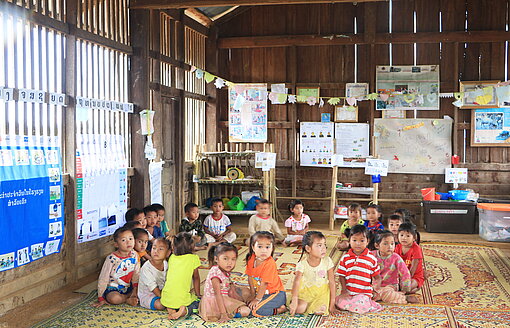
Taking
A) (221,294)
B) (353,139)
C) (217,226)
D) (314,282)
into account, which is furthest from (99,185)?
(353,139)

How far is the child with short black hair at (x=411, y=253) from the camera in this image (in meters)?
5.66

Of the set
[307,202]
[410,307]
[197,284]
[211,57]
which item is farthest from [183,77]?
[410,307]

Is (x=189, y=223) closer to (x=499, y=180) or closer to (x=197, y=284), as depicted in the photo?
(x=197, y=284)

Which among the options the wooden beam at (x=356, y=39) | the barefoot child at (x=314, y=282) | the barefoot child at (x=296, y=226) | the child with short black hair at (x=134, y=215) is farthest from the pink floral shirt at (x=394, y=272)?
the wooden beam at (x=356, y=39)

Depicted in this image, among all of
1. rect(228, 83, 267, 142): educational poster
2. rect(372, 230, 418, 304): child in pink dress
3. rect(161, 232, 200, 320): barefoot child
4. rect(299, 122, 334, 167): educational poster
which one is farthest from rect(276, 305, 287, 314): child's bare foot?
rect(228, 83, 267, 142): educational poster

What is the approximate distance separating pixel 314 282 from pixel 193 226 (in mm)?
3232

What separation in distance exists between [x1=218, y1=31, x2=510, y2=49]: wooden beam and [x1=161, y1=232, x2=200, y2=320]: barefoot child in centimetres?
624

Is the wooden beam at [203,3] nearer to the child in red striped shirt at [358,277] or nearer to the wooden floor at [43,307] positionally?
the child in red striped shirt at [358,277]

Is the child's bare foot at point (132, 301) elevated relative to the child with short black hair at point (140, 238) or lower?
lower

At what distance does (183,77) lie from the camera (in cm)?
945

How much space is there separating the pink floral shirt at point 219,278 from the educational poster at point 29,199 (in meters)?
1.86

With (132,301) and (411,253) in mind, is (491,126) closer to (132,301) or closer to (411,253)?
(411,253)

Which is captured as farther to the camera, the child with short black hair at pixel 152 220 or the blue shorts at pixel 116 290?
the child with short black hair at pixel 152 220

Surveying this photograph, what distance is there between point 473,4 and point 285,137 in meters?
4.06
